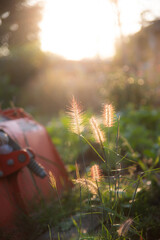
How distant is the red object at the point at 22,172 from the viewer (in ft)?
5.32

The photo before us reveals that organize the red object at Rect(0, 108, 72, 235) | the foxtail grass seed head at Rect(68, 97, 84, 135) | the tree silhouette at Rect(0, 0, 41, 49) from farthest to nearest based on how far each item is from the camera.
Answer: the tree silhouette at Rect(0, 0, 41, 49) < the red object at Rect(0, 108, 72, 235) < the foxtail grass seed head at Rect(68, 97, 84, 135)

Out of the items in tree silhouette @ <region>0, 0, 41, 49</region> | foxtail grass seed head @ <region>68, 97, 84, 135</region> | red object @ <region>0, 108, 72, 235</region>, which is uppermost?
tree silhouette @ <region>0, 0, 41, 49</region>

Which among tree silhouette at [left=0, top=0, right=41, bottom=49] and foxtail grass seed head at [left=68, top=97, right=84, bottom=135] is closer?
foxtail grass seed head at [left=68, top=97, right=84, bottom=135]

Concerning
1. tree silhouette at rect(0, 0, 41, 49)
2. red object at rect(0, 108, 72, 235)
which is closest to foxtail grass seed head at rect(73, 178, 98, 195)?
red object at rect(0, 108, 72, 235)

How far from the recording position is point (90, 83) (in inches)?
536

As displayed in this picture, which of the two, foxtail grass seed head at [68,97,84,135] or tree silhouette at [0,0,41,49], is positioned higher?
tree silhouette at [0,0,41,49]

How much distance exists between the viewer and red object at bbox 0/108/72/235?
162 centimetres

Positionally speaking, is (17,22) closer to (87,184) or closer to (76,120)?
(76,120)

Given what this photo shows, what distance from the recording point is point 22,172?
1.94m

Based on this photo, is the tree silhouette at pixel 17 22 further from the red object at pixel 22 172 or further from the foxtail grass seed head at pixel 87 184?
the foxtail grass seed head at pixel 87 184

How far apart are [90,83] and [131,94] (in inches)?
251

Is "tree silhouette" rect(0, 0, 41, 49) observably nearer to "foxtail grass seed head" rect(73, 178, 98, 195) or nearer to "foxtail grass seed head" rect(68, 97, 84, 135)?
"foxtail grass seed head" rect(68, 97, 84, 135)

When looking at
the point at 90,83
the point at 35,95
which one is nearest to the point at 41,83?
the point at 35,95

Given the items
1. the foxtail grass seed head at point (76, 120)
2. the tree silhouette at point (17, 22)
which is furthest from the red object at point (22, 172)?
the tree silhouette at point (17, 22)
